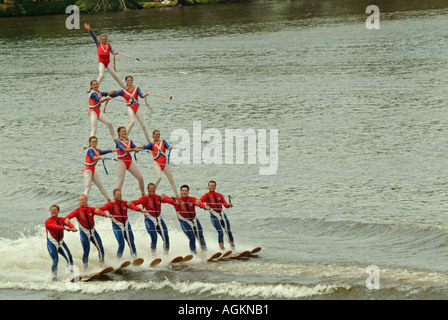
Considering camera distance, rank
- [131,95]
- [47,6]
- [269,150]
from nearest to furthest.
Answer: [131,95], [269,150], [47,6]

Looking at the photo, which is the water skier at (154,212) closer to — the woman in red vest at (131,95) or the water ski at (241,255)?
the water ski at (241,255)

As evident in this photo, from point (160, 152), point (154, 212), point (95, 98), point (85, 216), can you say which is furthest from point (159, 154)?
point (85, 216)

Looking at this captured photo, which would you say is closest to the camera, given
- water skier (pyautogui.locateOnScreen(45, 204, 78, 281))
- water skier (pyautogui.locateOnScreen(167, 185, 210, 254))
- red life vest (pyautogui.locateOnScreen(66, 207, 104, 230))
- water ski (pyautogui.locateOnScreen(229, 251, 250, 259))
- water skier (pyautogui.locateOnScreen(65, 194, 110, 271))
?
water skier (pyautogui.locateOnScreen(45, 204, 78, 281))

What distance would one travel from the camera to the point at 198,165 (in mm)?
40156

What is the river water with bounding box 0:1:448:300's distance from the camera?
24844 millimetres

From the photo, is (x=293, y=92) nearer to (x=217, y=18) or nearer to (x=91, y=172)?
(x=91, y=172)

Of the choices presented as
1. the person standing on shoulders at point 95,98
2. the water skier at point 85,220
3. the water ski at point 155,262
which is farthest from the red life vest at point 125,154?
the water ski at point 155,262

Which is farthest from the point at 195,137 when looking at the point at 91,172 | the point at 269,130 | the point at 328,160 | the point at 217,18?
the point at 217,18

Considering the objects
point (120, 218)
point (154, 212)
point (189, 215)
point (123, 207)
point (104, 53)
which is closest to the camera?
point (123, 207)

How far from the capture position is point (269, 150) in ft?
137

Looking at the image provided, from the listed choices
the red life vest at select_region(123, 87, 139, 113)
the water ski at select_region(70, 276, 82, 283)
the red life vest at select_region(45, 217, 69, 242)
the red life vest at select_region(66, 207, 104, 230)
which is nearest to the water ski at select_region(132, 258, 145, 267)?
the water ski at select_region(70, 276, 82, 283)

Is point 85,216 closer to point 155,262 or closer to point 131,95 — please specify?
point 155,262

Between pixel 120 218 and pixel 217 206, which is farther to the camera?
pixel 217 206

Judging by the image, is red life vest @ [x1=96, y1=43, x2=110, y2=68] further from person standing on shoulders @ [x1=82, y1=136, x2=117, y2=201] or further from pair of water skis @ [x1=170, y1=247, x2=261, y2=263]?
pair of water skis @ [x1=170, y1=247, x2=261, y2=263]
